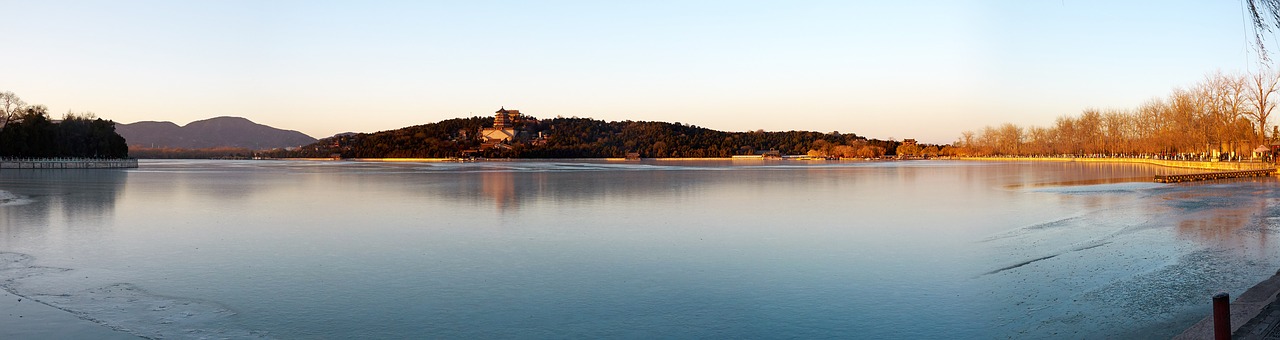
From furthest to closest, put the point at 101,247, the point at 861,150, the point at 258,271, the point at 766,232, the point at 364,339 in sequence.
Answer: the point at 861,150, the point at 766,232, the point at 101,247, the point at 258,271, the point at 364,339

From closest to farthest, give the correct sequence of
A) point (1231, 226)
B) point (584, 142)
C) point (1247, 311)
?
point (1247, 311) → point (1231, 226) → point (584, 142)

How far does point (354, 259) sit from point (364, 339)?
4347 mm

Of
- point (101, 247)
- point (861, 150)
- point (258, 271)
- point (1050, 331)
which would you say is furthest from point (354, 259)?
point (861, 150)

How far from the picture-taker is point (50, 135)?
203 ft

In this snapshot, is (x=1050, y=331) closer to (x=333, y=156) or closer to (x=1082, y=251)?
(x=1082, y=251)

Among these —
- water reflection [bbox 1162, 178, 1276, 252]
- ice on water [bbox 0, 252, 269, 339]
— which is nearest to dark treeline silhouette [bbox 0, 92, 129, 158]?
ice on water [bbox 0, 252, 269, 339]

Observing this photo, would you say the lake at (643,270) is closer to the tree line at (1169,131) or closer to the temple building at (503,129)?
the tree line at (1169,131)

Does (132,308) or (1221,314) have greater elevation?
(1221,314)

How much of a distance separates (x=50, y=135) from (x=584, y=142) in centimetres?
11510

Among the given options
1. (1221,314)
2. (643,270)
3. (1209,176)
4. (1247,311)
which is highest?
(1221,314)

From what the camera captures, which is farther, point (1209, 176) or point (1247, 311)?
point (1209, 176)

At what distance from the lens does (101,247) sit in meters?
10.8

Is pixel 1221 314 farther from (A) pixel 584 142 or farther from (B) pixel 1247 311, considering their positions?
(A) pixel 584 142

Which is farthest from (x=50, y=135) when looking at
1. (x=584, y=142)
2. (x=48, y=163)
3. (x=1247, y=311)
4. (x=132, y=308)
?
(x=584, y=142)
